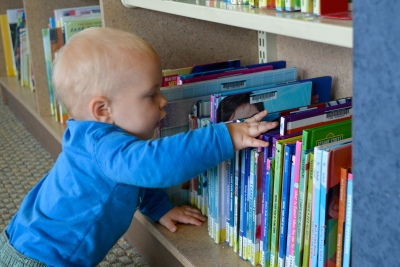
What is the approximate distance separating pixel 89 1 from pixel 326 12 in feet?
4.40

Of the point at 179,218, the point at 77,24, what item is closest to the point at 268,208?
the point at 179,218

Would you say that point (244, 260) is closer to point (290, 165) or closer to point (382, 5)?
point (290, 165)

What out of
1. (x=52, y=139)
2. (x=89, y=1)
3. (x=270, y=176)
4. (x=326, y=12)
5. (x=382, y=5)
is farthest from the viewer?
(x=89, y=1)

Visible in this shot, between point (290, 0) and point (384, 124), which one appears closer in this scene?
point (384, 124)

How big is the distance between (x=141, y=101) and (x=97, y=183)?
16cm

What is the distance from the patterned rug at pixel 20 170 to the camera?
1.23m

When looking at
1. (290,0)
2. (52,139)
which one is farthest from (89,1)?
(290,0)

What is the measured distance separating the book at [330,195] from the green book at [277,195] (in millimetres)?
88

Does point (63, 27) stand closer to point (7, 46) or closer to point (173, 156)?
point (7, 46)

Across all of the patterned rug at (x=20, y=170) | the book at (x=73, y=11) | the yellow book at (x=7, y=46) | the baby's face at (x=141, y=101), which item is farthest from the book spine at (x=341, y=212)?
the yellow book at (x=7, y=46)

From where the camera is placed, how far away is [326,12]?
730 mm

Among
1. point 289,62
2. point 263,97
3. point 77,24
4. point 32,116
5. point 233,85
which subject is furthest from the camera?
point 32,116

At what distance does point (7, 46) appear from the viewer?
96.1 inches

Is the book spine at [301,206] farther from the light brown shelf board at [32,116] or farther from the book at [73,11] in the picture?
the book at [73,11]
